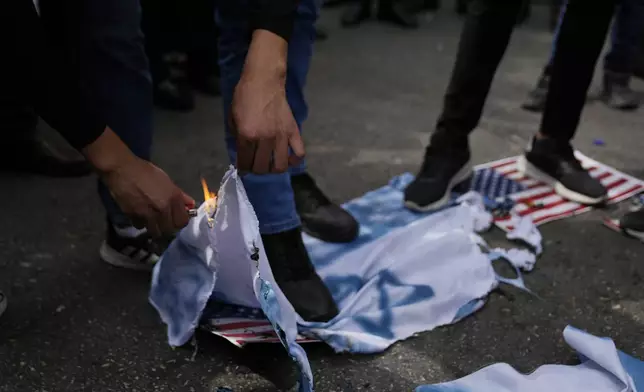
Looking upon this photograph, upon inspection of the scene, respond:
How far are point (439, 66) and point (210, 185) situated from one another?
149 cm

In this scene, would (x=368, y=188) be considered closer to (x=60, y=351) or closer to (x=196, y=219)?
(x=196, y=219)

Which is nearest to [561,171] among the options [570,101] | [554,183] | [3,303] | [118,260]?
[554,183]

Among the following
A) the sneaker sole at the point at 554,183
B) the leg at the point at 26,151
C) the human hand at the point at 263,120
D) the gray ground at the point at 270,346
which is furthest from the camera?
the leg at the point at 26,151

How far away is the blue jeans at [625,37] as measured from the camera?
2.15m

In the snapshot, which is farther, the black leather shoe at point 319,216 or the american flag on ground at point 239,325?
the black leather shoe at point 319,216

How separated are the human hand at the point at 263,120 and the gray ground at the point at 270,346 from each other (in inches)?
13.2

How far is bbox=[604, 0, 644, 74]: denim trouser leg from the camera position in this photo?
84.8 inches

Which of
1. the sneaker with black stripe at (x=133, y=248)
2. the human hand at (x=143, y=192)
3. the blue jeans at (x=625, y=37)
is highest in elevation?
the human hand at (x=143, y=192)

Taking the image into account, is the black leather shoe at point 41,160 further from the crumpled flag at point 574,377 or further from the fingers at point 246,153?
the crumpled flag at point 574,377

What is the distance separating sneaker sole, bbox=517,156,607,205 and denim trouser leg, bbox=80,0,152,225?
964mm

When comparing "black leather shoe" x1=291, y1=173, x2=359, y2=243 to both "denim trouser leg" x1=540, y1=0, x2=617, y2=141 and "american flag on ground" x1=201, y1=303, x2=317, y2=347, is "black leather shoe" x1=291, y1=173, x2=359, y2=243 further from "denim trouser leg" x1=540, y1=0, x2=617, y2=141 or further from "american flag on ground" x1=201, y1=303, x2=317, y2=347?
"denim trouser leg" x1=540, y1=0, x2=617, y2=141

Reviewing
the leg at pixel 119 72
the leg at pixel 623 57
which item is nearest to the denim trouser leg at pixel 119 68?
the leg at pixel 119 72

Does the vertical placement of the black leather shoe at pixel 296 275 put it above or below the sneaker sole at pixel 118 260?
above

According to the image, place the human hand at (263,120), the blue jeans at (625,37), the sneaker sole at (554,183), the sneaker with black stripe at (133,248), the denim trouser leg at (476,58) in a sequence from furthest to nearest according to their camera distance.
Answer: the blue jeans at (625,37), the sneaker sole at (554,183), the denim trouser leg at (476,58), the sneaker with black stripe at (133,248), the human hand at (263,120)
